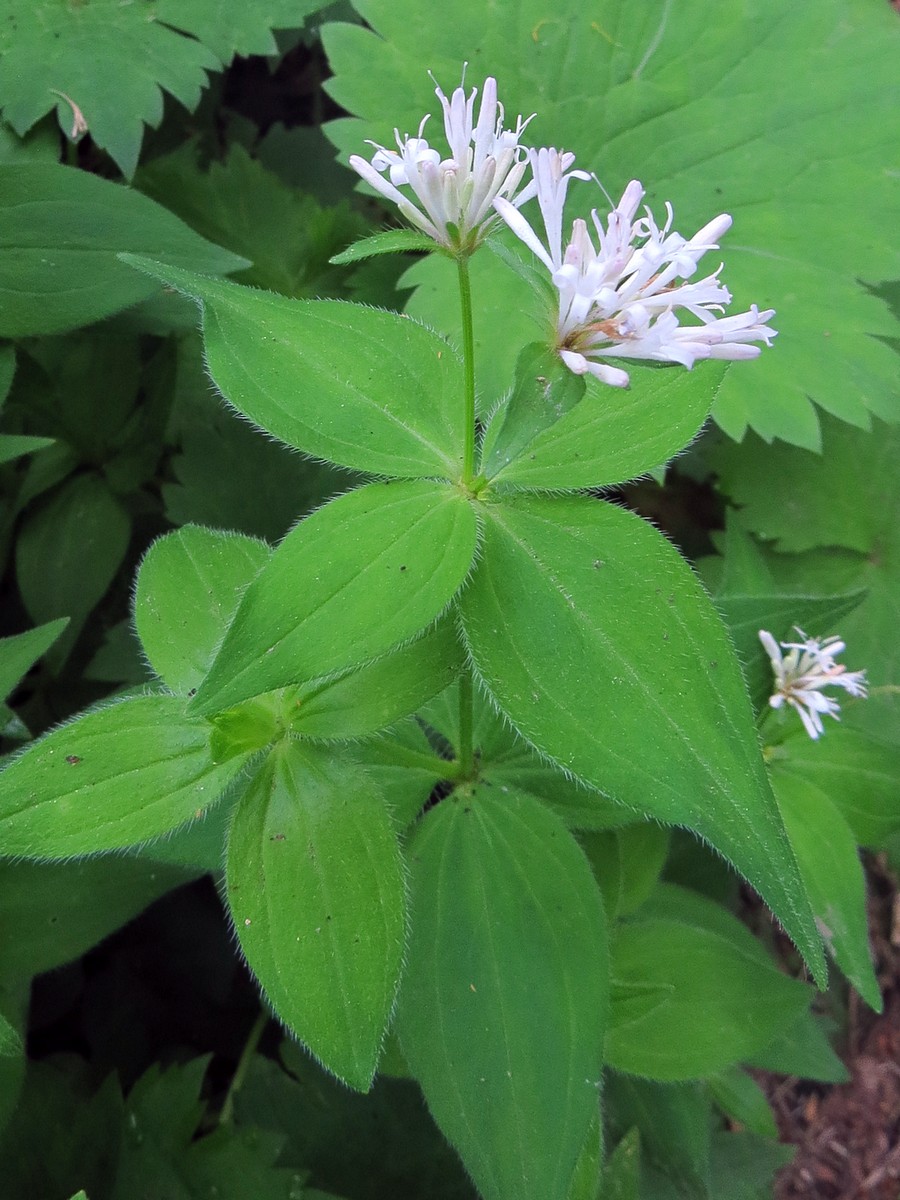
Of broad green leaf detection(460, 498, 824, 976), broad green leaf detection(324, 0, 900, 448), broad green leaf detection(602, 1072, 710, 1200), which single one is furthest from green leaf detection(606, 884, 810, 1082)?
broad green leaf detection(324, 0, 900, 448)

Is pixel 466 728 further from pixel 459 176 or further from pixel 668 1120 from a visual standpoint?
pixel 668 1120


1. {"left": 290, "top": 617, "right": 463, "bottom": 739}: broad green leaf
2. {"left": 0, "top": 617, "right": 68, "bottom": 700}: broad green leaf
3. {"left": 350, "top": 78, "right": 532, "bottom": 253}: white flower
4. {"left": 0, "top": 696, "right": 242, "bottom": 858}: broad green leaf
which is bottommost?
{"left": 0, "top": 617, "right": 68, "bottom": 700}: broad green leaf

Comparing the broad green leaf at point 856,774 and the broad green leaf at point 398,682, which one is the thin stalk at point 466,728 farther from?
the broad green leaf at point 856,774

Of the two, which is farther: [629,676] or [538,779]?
[538,779]

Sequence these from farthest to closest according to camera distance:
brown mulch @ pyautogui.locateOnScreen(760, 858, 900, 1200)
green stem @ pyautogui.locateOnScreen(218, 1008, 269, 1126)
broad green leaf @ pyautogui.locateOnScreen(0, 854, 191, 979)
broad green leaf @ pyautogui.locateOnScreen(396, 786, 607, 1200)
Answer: brown mulch @ pyautogui.locateOnScreen(760, 858, 900, 1200), green stem @ pyautogui.locateOnScreen(218, 1008, 269, 1126), broad green leaf @ pyautogui.locateOnScreen(0, 854, 191, 979), broad green leaf @ pyautogui.locateOnScreen(396, 786, 607, 1200)

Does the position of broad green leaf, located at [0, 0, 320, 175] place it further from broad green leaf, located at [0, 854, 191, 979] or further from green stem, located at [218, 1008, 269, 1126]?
green stem, located at [218, 1008, 269, 1126]

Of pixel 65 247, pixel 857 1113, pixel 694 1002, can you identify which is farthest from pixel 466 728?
pixel 857 1113

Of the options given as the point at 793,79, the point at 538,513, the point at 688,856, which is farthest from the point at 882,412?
the point at 538,513

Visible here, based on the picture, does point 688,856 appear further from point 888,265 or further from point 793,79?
point 793,79
